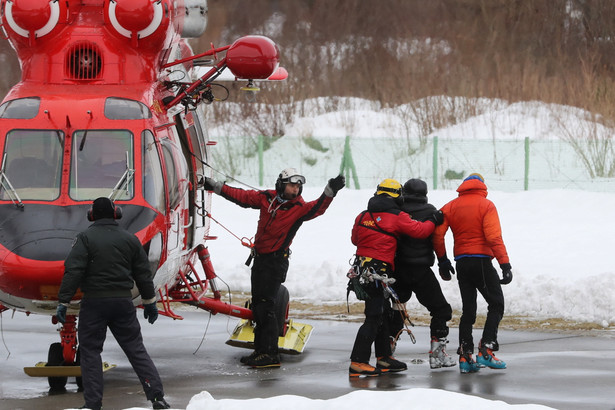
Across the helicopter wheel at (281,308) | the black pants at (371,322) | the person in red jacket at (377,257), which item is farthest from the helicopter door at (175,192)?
the black pants at (371,322)

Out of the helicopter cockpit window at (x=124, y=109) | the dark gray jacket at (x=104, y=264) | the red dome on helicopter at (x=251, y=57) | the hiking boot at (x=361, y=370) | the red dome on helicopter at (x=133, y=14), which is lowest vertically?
the hiking boot at (x=361, y=370)

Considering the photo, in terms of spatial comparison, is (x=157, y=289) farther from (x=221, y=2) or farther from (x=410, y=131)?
(x=221, y=2)

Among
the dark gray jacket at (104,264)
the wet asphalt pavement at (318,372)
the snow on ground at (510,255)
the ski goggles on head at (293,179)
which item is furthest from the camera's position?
the ski goggles on head at (293,179)

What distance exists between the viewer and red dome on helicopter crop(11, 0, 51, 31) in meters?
11.0

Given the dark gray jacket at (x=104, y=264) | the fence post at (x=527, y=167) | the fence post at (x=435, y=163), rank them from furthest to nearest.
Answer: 1. the fence post at (x=435, y=163)
2. the fence post at (x=527, y=167)
3. the dark gray jacket at (x=104, y=264)

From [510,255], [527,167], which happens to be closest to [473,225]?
[510,255]

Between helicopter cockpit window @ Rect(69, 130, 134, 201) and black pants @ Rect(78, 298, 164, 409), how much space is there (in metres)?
1.36

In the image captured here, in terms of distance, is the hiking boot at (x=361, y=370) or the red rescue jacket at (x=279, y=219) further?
the red rescue jacket at (x=279, y=219)

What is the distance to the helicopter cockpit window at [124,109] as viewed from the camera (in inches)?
414

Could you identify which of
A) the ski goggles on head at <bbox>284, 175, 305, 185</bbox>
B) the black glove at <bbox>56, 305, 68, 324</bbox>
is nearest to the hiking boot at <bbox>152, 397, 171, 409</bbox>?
the black glove at <bbox>56, 305, 68, 324</bbox>

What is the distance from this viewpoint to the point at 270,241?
1159cm

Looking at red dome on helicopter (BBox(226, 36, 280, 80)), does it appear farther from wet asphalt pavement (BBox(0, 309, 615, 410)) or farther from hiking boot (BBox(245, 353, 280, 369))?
wet asphalt pavement (BBox(0, 309, 615, 410))

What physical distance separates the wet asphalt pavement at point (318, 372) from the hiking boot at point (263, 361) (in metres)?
0.10

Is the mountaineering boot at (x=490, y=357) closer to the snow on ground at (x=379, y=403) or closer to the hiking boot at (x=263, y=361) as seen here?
the hiking boot at (x=263, y=361)
